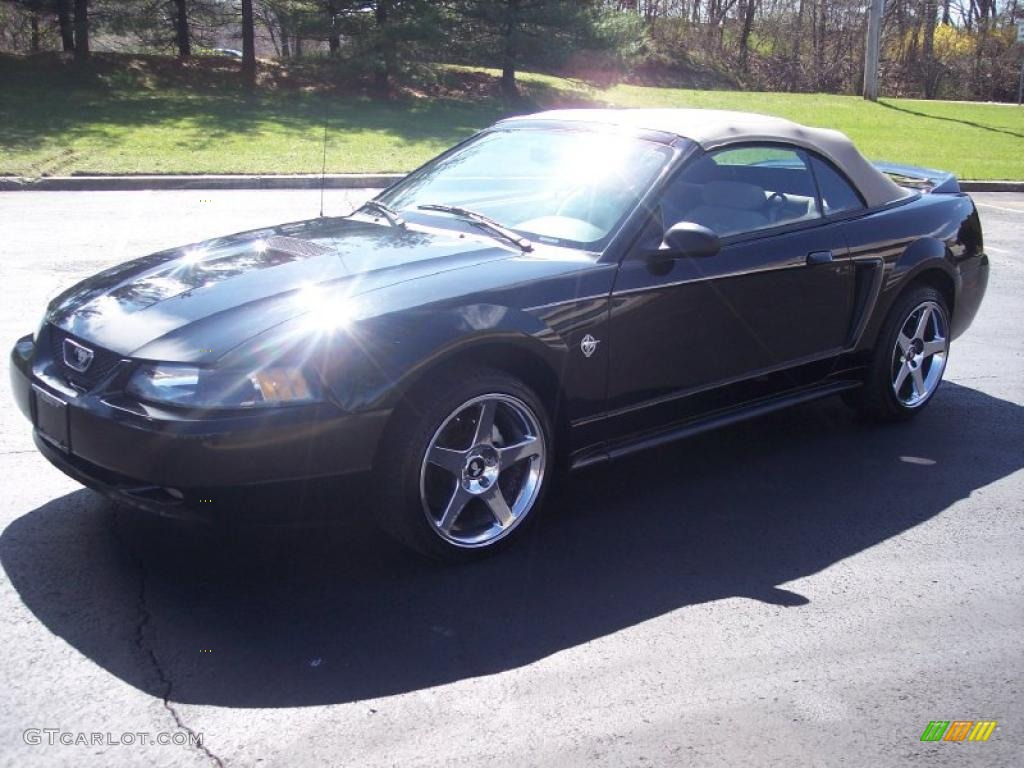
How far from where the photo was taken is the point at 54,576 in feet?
12.7

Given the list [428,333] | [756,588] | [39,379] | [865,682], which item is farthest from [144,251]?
[865,682]

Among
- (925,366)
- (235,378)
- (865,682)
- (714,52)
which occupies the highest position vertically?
(714,52)

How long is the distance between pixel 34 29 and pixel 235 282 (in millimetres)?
23819

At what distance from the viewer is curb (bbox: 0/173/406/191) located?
1331 cm

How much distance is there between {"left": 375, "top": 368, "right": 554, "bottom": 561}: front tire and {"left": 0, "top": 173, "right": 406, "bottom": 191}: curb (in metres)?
9.72

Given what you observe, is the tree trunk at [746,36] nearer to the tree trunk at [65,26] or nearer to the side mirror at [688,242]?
the tree trunk at [65,26]

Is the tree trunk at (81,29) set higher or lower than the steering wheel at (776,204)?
higher

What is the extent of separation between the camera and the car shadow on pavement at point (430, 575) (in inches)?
135

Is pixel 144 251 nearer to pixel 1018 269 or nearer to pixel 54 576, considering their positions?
pixel 54 576

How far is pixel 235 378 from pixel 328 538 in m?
0.97

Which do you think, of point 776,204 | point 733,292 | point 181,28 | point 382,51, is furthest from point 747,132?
point 181,28

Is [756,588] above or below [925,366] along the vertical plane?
below

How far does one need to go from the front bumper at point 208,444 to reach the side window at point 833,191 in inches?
111

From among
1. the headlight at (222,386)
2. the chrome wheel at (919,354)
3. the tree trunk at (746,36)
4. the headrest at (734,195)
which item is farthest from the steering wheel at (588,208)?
the tree trunk at (746,36)
